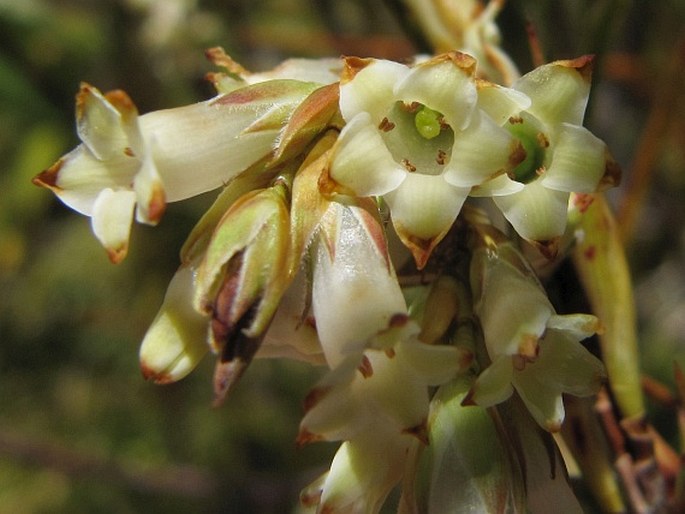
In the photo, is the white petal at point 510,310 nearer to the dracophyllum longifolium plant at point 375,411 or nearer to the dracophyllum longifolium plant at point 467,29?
the dracophyllum longifolium plant at point 375,411

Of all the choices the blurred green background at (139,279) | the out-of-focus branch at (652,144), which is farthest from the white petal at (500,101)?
the blurred green background at (139,279)

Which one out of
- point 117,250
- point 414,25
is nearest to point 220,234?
point 117,250

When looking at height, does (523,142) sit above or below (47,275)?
above

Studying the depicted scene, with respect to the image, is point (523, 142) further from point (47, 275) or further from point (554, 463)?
point (47, 275)

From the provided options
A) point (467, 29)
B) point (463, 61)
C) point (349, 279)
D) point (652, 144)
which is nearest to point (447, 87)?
point (463, 61)

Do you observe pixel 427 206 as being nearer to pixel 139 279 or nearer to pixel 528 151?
pixel 528 151

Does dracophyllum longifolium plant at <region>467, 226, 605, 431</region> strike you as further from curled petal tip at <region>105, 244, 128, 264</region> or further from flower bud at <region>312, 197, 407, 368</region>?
curled petal tip at <region>105, 244, 128, 264</region>
